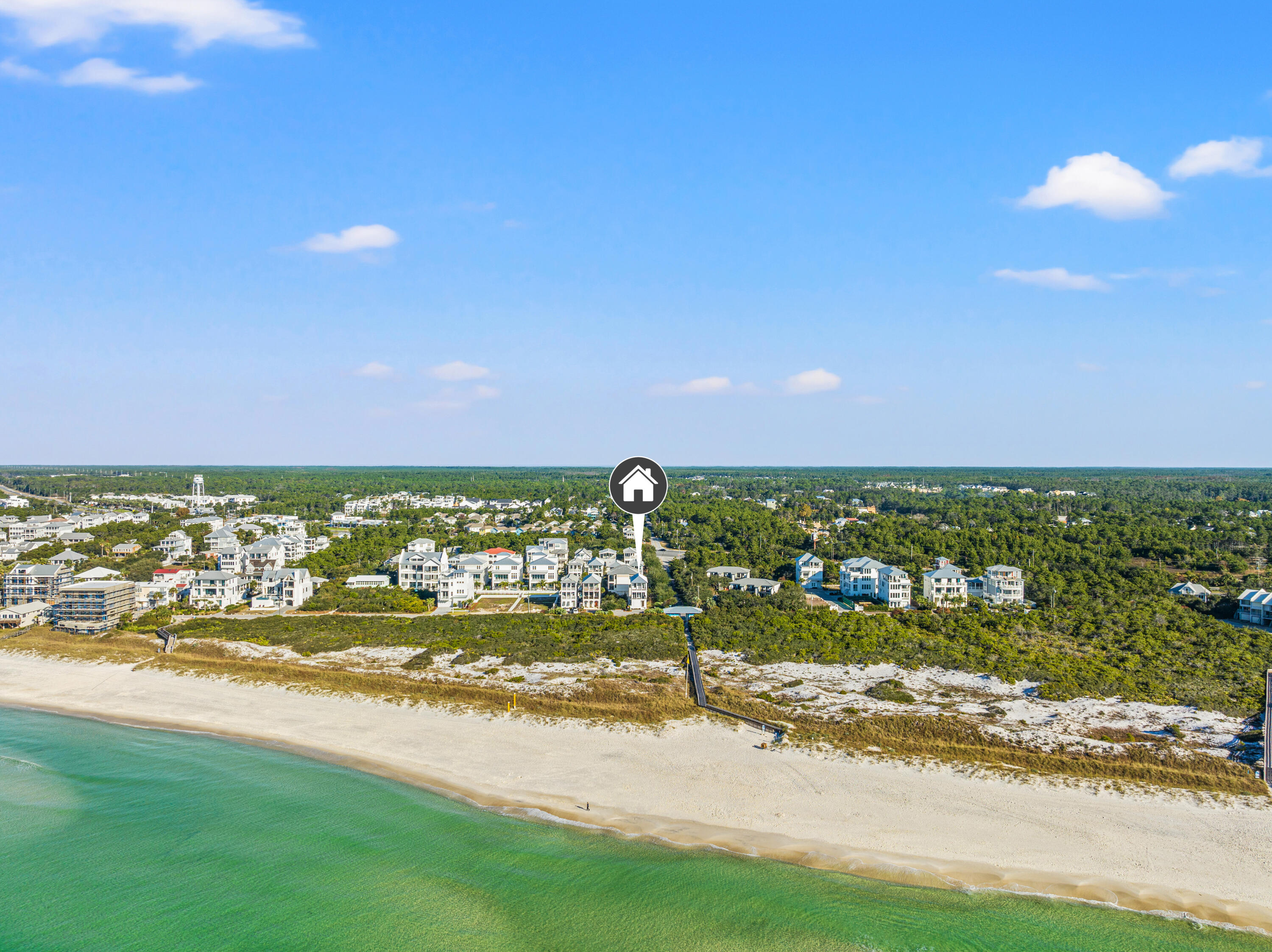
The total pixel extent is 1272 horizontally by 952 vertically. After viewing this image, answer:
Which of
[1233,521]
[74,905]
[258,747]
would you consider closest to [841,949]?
[74,905]

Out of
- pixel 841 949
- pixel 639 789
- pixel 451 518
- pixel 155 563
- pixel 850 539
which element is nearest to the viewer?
pixel 841 949

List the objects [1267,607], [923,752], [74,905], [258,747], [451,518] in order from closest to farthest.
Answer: [74,905], [923,752], [258,747], [1267,607], [451,518]

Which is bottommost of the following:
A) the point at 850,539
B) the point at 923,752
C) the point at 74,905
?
the point at 74,905

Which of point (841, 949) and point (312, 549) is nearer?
point (841, 949)

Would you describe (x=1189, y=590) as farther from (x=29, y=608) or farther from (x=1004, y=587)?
(x=29, y=608)

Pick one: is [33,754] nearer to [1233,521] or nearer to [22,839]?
[22,839]

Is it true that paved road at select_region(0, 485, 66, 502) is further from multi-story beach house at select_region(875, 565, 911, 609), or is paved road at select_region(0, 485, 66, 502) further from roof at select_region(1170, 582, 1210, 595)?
roof at select_region(1170, 582, 1210, 595)

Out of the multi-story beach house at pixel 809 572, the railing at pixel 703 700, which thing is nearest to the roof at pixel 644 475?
the railing at pixel 703 700

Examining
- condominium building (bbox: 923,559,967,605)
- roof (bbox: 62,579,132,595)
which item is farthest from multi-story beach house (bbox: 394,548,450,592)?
condominium building (bbox: 923,559,967,605)

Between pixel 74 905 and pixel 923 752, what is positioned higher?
pixel 923 752
